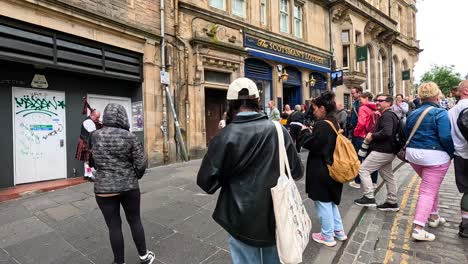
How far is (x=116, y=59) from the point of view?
7.32 meters

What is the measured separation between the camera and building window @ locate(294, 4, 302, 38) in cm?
1351

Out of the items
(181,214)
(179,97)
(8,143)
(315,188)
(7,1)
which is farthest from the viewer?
(179,97)

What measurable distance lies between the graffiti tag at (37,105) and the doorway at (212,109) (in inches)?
198

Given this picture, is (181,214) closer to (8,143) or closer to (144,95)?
(8,143)

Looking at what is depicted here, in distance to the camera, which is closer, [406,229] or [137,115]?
[406,229]

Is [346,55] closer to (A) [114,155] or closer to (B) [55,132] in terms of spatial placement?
(B) [55,132]

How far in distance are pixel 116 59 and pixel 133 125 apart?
194cm

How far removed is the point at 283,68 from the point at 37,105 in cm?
978

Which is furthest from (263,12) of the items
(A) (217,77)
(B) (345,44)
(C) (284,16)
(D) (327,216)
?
(D) (327,216)

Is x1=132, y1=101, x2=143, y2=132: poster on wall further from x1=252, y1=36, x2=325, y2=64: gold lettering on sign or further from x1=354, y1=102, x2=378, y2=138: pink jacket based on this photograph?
x1=354, y1=102, x2=378, y2=138: pink jacket

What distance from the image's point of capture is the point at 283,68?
496 inches

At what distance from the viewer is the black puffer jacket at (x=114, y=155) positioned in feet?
8.46

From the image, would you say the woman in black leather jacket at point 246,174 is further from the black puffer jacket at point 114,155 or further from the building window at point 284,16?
the building window at point 284,16

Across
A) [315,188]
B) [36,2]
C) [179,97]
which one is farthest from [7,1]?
[315,188]
